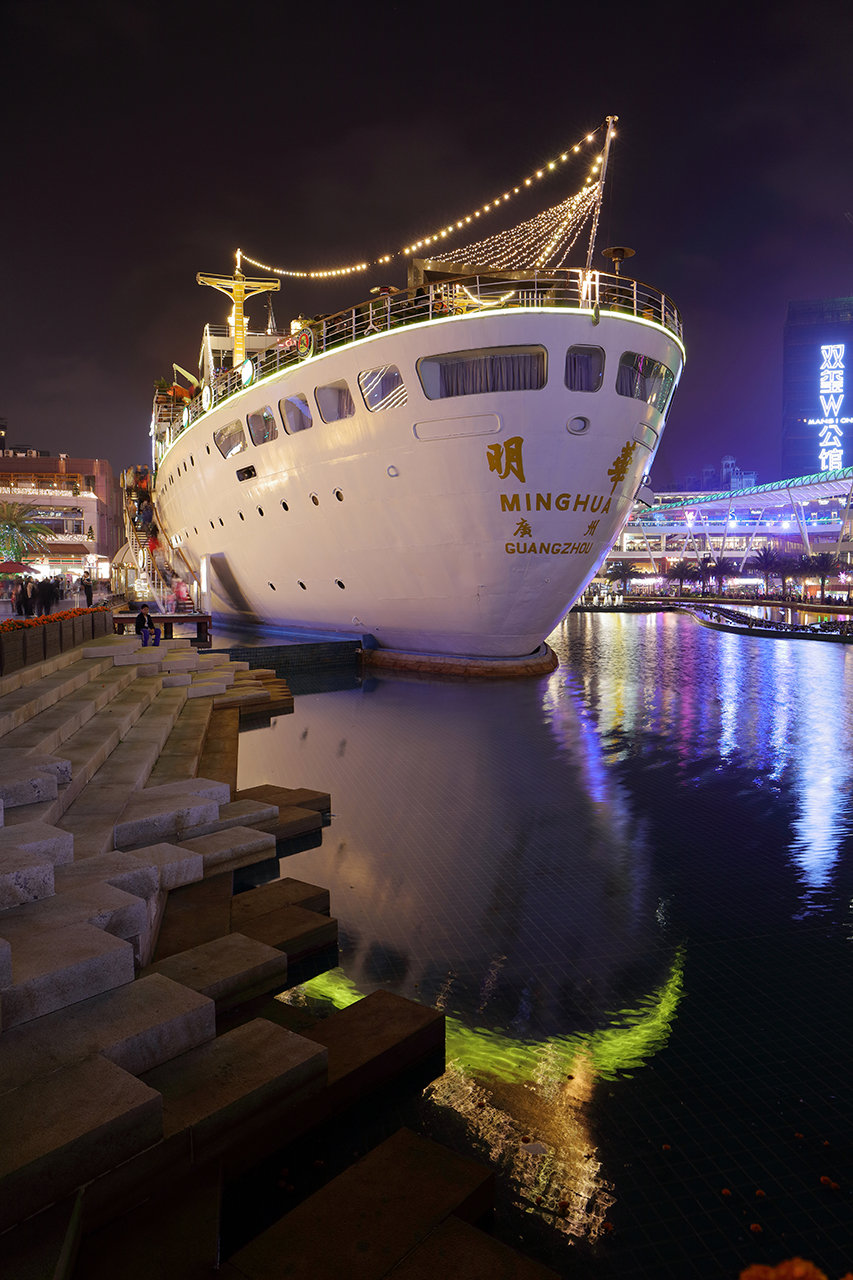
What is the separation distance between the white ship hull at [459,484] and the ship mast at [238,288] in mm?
12451

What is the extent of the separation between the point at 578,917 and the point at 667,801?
3.41m

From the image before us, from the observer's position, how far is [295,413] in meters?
19.5

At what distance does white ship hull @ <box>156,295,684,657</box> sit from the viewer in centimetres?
1557

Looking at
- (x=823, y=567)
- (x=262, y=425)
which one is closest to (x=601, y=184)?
(x=262, y=425)

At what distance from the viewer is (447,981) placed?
4523mm

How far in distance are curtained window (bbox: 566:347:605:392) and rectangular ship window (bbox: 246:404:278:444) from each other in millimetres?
8672

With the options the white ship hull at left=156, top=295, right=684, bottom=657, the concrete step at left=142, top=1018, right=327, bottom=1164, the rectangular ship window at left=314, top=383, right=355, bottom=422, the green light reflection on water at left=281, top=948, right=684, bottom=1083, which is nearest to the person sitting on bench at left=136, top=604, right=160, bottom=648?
the white ship hull at left=156, top=295, right=684, bottom=657

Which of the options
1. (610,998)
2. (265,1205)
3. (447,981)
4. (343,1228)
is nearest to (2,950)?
(265,1205)

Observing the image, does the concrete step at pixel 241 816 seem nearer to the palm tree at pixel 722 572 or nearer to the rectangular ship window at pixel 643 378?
the rectangular ship window at pixel 643 378

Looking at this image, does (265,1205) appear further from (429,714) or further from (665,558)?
(665,558)

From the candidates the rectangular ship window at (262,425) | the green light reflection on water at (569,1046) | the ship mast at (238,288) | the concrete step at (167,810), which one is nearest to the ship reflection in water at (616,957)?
the green light reflection on water at (569,1046)

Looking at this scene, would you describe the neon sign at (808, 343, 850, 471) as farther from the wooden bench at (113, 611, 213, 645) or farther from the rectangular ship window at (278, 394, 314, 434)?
the wooden bench at (113, 611, 213, 645)

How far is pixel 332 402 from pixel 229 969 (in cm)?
1624

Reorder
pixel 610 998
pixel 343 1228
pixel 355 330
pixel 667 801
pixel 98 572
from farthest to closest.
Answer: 1. pixel 98 572
2. pixel 355 330
3. pixel 667 801
4. pixel 610 998
5. pixel 343 1228
